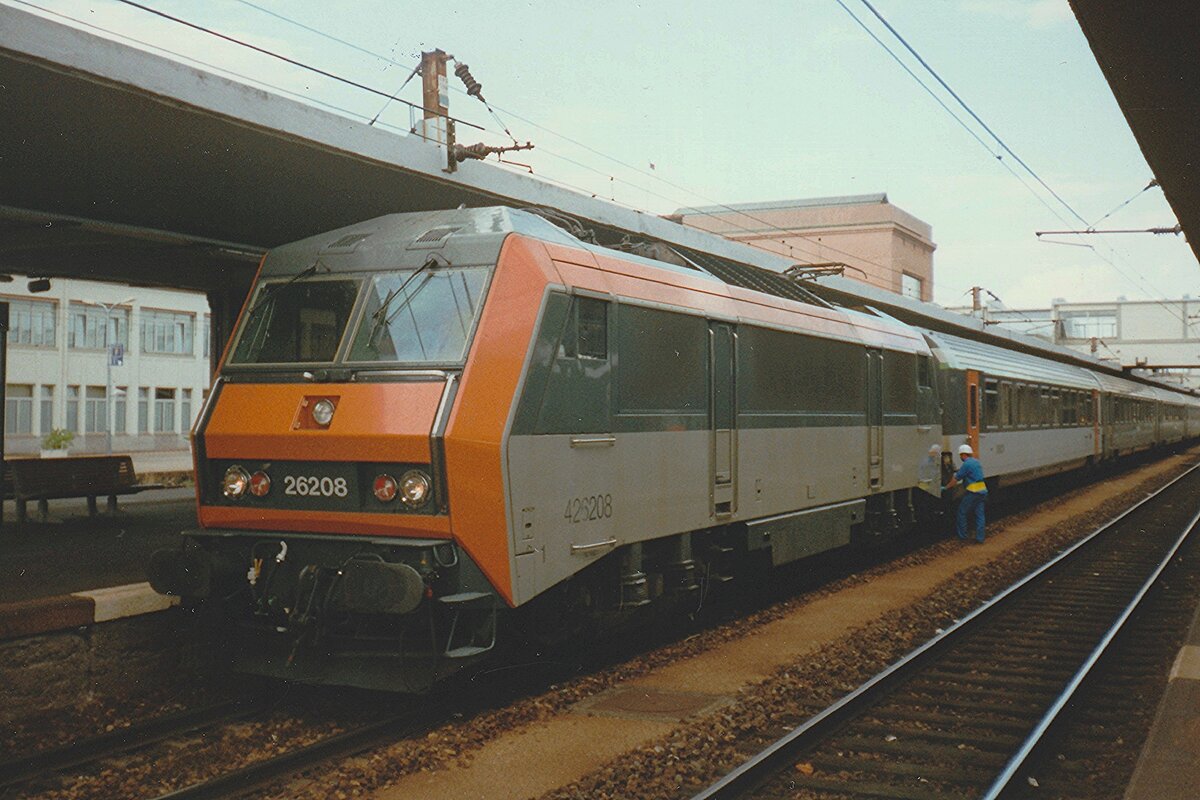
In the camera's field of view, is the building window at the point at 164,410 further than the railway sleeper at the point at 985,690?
Yes

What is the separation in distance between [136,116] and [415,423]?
3513 mm

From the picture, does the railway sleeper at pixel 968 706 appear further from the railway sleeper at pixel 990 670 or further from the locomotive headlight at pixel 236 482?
the locomotive headlight at pixel 236 482

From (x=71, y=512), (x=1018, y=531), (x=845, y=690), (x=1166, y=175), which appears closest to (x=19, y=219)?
(x=71, y=512)

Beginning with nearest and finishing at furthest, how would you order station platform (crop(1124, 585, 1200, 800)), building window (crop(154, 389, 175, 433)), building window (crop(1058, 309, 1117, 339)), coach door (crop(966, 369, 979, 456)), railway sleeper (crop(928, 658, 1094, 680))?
station platform (crop(1124, 585, 1200, 800)), railway sleeper (crop(928, 658, 1094, 680)), coach door (crop(966, 369, 979, 456)), building window (crop(154, 389, 175, 433)), building window (crop(1058, 309, 1117, 339))

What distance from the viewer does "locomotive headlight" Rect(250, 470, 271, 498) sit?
282 inches

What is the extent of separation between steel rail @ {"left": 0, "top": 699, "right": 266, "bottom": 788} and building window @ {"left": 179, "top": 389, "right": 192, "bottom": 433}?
39942mm

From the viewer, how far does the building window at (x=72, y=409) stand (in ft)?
Result: 133

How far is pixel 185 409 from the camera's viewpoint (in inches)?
1780

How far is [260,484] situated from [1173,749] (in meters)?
5.54

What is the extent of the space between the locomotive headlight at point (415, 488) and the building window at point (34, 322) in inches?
1435

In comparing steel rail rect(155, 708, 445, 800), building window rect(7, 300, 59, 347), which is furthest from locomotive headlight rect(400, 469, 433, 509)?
building window rect(7, 300, 59, 347)

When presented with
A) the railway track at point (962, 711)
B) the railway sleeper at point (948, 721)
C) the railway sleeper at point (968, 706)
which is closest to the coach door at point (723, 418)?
the railway track at point (962, 711)

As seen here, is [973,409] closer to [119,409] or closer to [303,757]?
[303,757]

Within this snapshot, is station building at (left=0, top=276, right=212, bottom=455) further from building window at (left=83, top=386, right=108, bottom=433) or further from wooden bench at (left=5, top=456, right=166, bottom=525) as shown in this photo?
wooden bench at (left=5, top=456, right=166, bottom=525)
